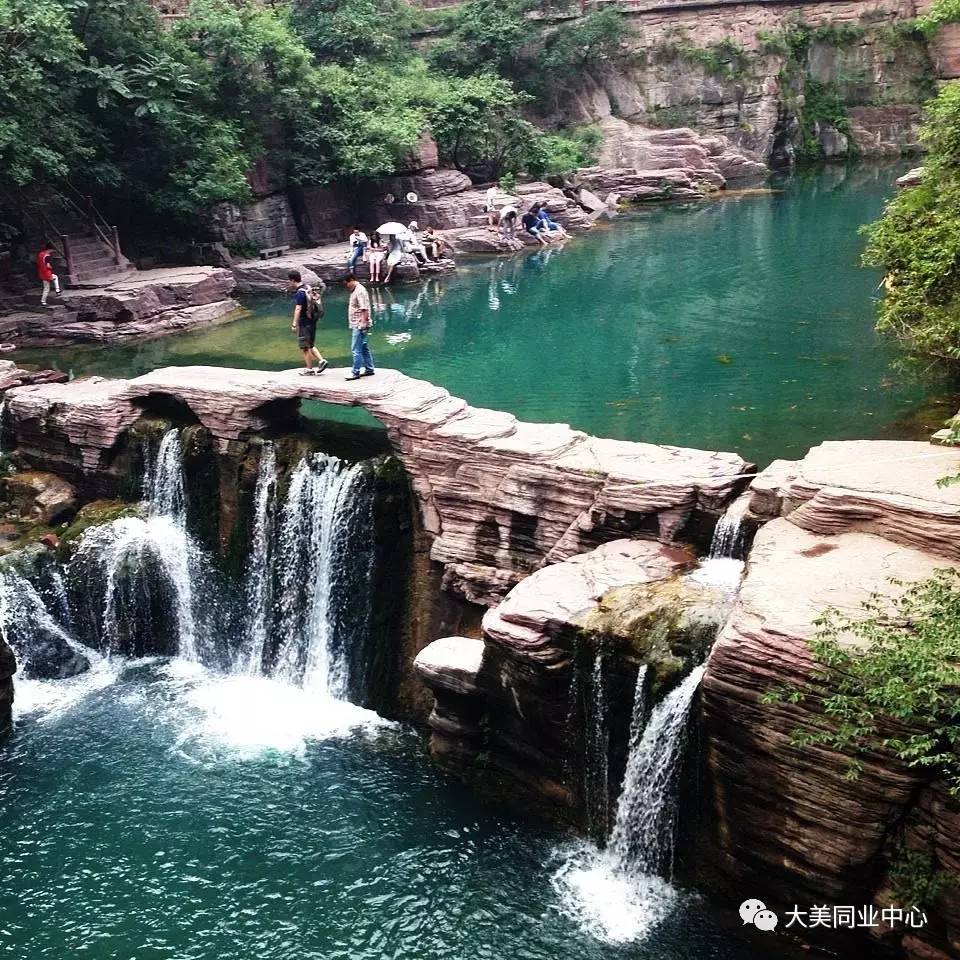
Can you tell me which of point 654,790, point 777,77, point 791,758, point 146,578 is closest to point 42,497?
point 146,578

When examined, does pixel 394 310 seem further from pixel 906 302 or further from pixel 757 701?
pixel 757 701

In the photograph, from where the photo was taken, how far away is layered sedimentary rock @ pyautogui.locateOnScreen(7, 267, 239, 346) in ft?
84.9

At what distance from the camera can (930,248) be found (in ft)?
46.9

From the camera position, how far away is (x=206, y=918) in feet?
33.8

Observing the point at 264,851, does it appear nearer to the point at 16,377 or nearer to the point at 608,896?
the point at 608,896

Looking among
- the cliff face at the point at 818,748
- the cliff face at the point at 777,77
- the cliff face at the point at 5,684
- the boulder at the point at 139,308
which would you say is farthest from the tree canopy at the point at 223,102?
the cliff face at the point at 818,748

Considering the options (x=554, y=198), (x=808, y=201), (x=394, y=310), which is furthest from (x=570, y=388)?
(x=808, y=201)

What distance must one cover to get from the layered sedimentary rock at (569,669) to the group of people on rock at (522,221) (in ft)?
81.6

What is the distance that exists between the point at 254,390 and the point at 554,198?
80.8 feet

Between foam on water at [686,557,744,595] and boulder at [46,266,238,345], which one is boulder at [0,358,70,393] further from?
foam on water at [686,557,744,595]

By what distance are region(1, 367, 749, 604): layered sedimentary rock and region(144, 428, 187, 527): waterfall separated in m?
0.68

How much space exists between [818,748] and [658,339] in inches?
615

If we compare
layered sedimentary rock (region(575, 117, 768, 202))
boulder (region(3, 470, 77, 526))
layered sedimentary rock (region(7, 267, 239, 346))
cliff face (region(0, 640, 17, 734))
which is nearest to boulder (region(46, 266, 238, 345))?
layered sedimentary rock (region(7, 267, 239, 346))

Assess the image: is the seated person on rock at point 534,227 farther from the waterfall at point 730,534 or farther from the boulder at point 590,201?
the waterfall at point 730,534
